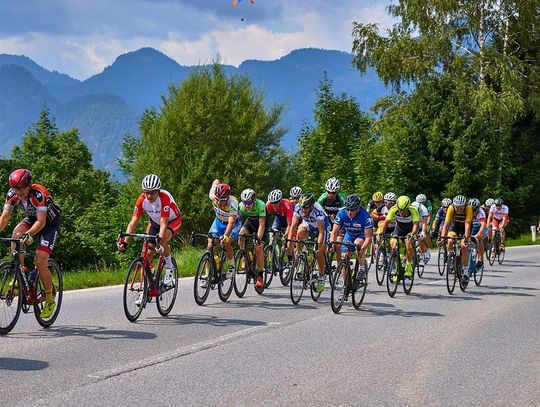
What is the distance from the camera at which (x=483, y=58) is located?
34812mm

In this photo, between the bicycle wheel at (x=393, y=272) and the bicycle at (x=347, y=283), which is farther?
the bicycle wheel at (x=393, y=272)

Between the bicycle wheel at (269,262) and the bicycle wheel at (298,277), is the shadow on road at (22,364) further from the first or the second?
the bicycle wheel at (269,262)

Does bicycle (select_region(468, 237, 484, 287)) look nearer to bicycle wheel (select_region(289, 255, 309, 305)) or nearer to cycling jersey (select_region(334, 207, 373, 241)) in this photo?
cycling jersey (select_region(334, 207, 373, 241))

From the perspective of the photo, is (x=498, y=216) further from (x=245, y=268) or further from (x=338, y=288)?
(x=338, y=288)

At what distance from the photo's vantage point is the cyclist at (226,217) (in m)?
10.8

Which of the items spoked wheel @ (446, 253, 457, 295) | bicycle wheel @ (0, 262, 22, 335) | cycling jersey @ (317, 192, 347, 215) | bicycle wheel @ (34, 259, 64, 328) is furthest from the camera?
cycling jersey @ (317, 192, 347, 215)

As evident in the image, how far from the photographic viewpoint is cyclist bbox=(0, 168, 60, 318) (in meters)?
7.43

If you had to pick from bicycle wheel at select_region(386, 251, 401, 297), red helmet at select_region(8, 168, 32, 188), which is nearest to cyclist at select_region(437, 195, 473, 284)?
bicycle wheel at select_region(386, 251, 401, 297)

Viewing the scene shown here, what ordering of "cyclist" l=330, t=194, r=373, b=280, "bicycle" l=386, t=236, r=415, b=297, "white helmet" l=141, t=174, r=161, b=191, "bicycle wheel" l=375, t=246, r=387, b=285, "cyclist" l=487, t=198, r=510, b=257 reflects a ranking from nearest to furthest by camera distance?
"white helmet" l=141, t=174, r=161, b=191
"cyclist" l=330, t=194, r=373, b=280
"bicycle" l=386, t=236, r=415, b=297
"bicycle wheel" l=375, t=246, r=387, b=285
"cyclist" l=487, t=198, r=510, b=257

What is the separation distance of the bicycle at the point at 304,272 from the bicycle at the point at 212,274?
3.59 feet

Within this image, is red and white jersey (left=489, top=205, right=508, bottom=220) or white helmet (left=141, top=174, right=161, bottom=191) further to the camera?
red and white jersey (left=489, top=205, right=508, bottom=220)

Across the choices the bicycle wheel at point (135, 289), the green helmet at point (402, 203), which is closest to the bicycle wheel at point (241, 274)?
the bicycle wheel at point (135, 289)

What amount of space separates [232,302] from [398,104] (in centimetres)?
3243

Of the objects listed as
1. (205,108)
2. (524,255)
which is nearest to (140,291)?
(524,255)
